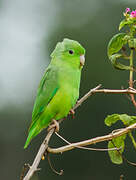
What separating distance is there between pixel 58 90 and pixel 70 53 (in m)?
0.32

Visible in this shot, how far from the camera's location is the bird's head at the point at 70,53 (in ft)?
8.41

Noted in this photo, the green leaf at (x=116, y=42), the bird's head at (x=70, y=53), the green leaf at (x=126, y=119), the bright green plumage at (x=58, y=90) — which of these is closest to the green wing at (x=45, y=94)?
the bright green plumage at (x=58, y=90)

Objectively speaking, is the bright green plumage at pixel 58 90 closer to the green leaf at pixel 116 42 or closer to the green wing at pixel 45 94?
the green wing at pixel 45 94

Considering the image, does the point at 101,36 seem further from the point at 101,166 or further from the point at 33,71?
the point at 101,166

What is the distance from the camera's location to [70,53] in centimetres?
267

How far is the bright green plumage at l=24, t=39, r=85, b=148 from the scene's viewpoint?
275cm

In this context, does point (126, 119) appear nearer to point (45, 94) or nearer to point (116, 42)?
point (116, 42)

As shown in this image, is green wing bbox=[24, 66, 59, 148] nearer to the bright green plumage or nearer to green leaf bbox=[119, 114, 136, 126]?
the bright green plumage

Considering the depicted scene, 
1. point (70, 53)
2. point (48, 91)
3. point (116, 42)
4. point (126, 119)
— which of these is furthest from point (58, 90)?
point (126, 119)

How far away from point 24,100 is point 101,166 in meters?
5.51

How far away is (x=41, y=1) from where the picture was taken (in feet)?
60.4

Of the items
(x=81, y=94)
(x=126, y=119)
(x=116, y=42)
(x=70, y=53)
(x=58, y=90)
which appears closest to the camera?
(x=126, y=119)

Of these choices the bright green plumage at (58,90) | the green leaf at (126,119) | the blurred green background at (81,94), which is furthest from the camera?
the blurred green background at (81,94)

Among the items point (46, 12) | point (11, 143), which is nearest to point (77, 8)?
point (46, 12)
